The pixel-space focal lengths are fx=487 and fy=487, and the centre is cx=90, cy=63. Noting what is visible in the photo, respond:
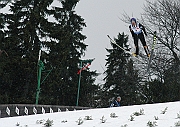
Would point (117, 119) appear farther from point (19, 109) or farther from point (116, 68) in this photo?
point (116, 68)

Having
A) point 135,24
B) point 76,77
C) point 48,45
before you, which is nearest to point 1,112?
point 135,24

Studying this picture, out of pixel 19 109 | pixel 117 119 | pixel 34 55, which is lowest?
pixel 117 119

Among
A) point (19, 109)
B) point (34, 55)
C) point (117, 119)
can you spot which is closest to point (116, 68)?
point (34, 55)

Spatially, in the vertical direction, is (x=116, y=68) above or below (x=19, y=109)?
above

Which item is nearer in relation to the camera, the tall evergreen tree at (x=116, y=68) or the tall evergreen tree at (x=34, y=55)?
the tall evergreen tree at (x=34, y=55)

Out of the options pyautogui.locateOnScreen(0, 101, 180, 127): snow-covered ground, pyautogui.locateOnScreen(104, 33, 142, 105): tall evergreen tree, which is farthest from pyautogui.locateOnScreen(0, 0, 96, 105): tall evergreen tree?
pyautogui.locateOnScreen(0, 101, 180, 127): snow-covered ground

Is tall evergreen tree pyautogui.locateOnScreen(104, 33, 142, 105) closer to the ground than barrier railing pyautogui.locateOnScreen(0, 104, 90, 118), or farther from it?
farther from it

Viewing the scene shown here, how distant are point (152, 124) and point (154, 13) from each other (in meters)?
27.4

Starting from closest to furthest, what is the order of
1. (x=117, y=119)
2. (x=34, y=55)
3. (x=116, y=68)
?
(x=117, y=119) < (x=34, y=55) < (x=116, y=68)

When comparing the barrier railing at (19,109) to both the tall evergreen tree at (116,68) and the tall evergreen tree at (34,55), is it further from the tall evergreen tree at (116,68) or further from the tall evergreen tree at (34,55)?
the tall evergreen tree at (116,68)

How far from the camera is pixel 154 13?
37094 millimetres

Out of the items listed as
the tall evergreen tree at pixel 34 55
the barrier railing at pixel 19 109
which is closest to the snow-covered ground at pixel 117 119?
the barrier railing at pixel 19 109

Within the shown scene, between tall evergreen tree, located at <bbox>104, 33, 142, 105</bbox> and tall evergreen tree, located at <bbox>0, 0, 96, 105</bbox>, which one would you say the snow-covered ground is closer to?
tall evergreen tree, located at <bbox>0, 0, 96, 105</bbox>

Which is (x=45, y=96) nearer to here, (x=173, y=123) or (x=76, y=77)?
(x=76, y=77)
